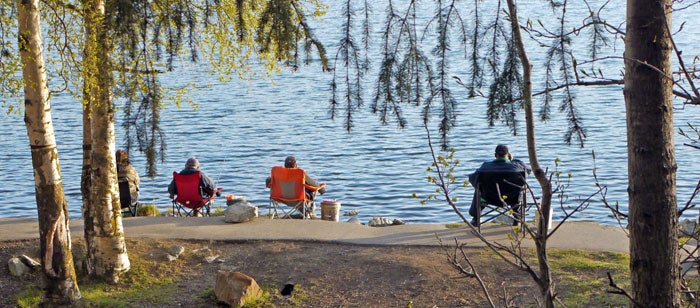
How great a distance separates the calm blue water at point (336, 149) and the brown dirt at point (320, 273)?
573 centimetres

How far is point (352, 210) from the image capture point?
15.9 metres

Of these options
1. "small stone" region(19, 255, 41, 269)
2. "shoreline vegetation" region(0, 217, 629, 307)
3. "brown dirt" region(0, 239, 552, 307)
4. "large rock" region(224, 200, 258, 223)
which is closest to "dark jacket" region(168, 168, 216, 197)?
"large rock" region(224, 200, 258, 223)

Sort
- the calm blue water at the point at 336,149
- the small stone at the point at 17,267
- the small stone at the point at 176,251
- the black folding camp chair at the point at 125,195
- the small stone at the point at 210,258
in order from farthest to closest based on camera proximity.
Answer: the calm blue water at the point at 336,149 < the black folding camp chair at the point at 125,195 < the small stone at the point at 176,251 < the small stone at the point at 210,258 < the small stone at the point at 17,267

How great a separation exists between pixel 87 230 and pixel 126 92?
241 centimetres

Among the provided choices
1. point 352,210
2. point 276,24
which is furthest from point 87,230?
point 352,210

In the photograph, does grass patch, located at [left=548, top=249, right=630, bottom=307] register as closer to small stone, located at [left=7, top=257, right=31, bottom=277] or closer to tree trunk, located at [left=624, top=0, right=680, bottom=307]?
tree trunk, located at [left=624, top=0, right=680, bottom=307]

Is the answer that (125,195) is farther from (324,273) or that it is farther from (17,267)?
(324,273)

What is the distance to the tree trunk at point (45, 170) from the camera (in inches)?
290

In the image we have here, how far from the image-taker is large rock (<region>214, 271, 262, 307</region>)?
8086mm

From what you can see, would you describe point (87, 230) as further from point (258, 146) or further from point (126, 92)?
point (258, 146)

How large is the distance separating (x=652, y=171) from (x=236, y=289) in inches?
183

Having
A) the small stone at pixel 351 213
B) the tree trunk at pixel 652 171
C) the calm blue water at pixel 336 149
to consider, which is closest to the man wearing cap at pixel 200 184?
the small stone at pixel 351 213

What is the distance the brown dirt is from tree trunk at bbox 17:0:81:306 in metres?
0.63

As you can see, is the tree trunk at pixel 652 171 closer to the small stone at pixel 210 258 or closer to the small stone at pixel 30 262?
the small stone at pixel 210 258
